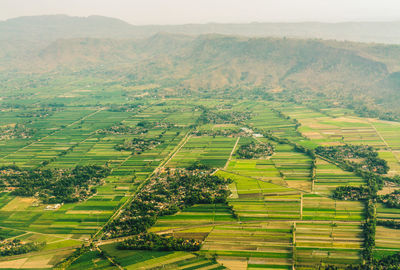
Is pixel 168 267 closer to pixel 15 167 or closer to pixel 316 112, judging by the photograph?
pixel 15 167

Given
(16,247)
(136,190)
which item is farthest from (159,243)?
(16,247)

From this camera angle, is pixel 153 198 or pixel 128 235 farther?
pixel 153 198

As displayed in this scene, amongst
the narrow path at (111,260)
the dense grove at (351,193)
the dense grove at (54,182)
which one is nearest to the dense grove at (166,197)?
the narrow path at (111,260)

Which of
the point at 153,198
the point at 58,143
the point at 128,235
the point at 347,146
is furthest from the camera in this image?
the point at 58,143

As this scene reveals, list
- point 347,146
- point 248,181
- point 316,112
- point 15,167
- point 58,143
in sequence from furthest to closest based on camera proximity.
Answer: point 316,112, point 58,143, point 347,146, point 15,167, point 248,181

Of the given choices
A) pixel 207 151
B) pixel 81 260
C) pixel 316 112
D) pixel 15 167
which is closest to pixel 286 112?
pixel 316 112

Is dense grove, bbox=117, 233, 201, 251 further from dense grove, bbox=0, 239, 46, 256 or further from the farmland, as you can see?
dense grove, bbox=0, 239, 46, 256
